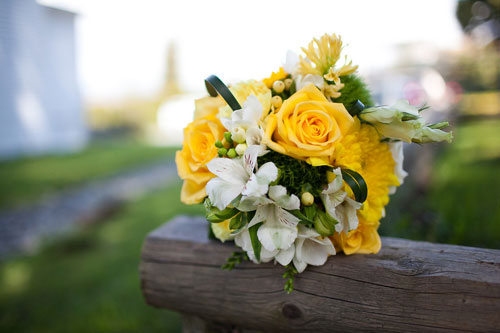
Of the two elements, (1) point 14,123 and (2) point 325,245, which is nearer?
(2) point 325,245

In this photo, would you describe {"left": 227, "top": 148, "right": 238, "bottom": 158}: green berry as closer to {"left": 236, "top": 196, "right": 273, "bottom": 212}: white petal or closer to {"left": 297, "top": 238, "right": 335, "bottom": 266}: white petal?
{"left": 236, "top": 196, "right": 273, "bottom": 212}: white petal

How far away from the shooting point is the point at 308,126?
957 millimetres

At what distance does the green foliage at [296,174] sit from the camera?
971 millimetres

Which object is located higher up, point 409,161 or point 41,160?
point 409,161

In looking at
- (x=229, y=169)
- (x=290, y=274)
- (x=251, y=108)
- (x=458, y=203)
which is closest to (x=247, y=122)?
(x=251, y=108)

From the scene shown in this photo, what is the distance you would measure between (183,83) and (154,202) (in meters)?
22.6

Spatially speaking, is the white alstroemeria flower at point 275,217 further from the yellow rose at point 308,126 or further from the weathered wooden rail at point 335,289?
the weathered wooden rail at point 335,289

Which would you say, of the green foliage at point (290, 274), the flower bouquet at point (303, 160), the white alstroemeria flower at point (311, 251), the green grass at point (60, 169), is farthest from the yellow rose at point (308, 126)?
the green grass at point (60, 169)

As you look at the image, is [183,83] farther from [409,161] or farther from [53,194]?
[409,161]

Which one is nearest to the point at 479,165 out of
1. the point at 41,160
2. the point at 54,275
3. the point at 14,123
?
the point at 54,275

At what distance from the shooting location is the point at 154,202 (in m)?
5.56

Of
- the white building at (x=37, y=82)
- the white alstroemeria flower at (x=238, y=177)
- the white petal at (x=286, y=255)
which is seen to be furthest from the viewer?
the white building at (x=37, y=82)

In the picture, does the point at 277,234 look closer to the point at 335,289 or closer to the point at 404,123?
the point at 335,289

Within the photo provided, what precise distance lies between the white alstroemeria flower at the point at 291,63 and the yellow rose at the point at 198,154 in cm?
29
